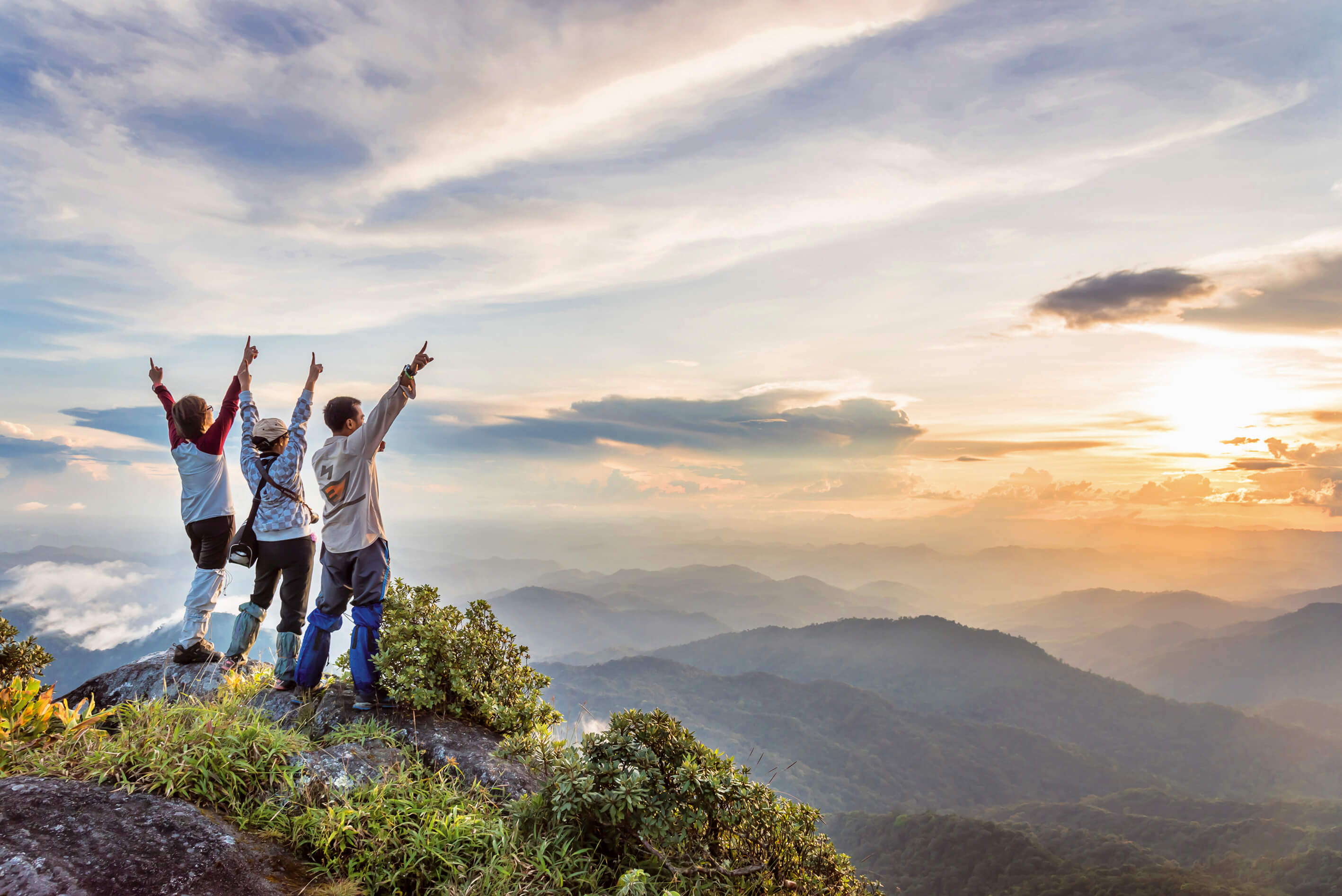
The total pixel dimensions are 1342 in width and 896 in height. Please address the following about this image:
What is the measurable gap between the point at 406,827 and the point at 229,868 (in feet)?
3.89

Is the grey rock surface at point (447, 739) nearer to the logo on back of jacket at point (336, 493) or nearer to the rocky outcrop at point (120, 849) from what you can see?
the rocky outcrop at point (120, 849)

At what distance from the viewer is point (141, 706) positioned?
6172mm

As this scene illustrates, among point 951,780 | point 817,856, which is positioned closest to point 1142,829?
point 951,780

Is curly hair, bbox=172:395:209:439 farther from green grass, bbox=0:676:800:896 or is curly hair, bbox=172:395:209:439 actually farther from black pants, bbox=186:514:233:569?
green grass, bbox=0:676:800:896

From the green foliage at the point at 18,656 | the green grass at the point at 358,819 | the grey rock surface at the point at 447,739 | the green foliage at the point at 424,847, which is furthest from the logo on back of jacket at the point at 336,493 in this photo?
the green foliage at the point at 18,656

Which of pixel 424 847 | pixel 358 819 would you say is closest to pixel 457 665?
pixel 358 819

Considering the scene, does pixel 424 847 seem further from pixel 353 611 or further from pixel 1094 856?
pixel 1094 856

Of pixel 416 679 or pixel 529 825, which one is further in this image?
pixel 416 679

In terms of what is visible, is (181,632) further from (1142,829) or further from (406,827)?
(1142,829)

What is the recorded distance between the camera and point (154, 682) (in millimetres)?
7984

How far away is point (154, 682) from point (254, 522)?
7.44 feet

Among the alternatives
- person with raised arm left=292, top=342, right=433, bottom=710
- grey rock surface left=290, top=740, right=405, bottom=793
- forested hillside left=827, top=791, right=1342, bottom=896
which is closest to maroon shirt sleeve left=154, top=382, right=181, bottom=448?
person with raised arm left=292, top=342, right=433, bottom=710

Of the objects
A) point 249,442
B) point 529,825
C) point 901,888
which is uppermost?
point 249,442

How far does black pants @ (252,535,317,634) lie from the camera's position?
7.79 m
